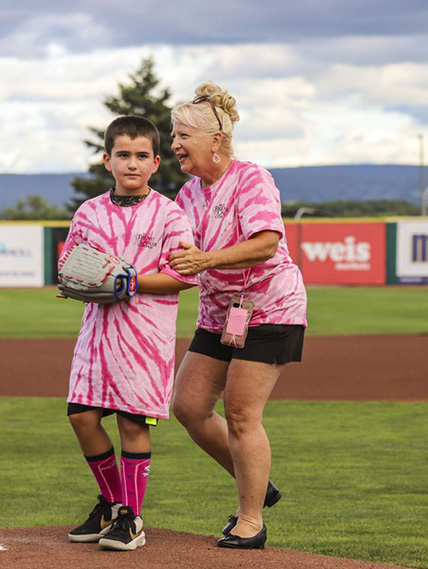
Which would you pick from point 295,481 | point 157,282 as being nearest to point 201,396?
point 157,282

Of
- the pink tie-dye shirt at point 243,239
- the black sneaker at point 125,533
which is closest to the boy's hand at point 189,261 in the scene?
the pink tie-dye shirt at point 243,239

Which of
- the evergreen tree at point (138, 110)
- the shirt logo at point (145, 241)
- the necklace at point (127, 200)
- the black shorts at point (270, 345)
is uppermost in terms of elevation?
the evergreen tree at point (138, 110)

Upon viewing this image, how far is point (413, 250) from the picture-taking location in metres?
34.7

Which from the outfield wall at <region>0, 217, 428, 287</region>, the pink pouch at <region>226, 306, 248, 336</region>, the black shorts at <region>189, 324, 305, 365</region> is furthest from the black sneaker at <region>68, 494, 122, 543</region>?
the outfield wall at <region>0, 217, 428, 287</region>

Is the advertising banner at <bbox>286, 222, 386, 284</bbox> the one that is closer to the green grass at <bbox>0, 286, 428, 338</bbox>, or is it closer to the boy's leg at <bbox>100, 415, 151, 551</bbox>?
the green grass at <bbox>0, 286, 428, 338</bbox>

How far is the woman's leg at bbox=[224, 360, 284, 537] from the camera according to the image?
4.73 metres

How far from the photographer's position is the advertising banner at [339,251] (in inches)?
1387

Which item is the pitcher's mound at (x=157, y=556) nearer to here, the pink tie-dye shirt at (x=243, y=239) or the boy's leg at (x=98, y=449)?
the boy's leg at (x=98, y=449)

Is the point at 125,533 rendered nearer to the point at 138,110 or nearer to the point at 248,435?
the point at 248,435

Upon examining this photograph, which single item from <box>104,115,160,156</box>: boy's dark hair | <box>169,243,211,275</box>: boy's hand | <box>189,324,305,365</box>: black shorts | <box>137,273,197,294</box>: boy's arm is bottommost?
<box>189,324,305,365</box>: black shorts

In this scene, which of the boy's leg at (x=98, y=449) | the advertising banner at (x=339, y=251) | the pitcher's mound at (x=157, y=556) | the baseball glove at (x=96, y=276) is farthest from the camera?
the advertising banner at (x=339, y=251)

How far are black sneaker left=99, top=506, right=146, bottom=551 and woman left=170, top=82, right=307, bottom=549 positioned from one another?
345mm

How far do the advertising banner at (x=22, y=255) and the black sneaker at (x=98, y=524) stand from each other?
30.1 meters

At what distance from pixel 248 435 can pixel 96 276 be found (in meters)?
0.96
